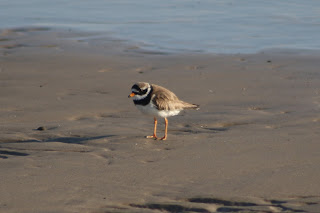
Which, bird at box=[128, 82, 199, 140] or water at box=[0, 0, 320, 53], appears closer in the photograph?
bird at box=[128, 82, 199, 140]

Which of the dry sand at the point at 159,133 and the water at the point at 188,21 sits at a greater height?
the water at the point at 188,21

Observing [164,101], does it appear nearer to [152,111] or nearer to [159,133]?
[152,111]

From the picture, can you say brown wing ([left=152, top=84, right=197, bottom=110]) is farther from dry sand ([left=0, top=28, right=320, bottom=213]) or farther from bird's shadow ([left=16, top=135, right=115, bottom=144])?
bird's shadow ([left=16, top=135, right=115, bottom=144])

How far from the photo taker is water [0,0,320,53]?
13.1 meters

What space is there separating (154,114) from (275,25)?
8.92 metres

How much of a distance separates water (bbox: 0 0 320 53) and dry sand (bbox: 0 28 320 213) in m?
1.37

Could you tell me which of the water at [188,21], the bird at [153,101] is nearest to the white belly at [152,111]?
the bird at [153,101]

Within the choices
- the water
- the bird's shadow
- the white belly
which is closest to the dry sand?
the bird's shadow

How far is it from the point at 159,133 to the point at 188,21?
8789mm

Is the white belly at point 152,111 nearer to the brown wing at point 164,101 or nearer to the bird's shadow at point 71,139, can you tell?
the brown wing at point 164,101

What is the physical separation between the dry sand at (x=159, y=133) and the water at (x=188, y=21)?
1.37 meters

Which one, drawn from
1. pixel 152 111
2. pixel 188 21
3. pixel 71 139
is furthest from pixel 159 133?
pixel 188 21

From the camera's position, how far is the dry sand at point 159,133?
496cm

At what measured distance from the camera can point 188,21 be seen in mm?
15703
